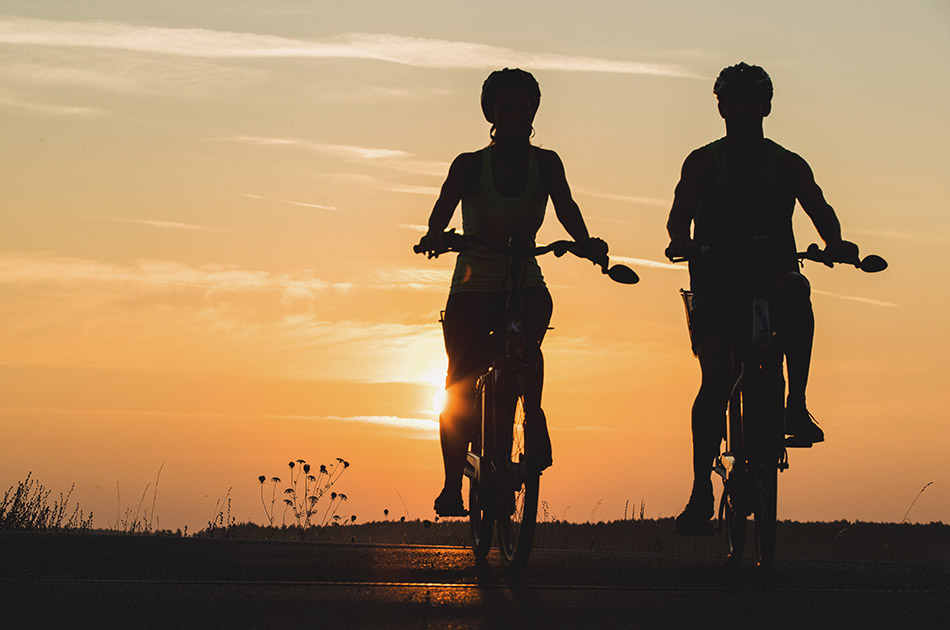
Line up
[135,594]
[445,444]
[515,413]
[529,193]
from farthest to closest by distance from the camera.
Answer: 1. [445,444]
2. [529,193]
3. [515,413]
4. [135,594]

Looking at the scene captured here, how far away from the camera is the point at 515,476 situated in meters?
6.50

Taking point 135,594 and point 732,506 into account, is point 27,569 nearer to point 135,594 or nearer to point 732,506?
point 135,594

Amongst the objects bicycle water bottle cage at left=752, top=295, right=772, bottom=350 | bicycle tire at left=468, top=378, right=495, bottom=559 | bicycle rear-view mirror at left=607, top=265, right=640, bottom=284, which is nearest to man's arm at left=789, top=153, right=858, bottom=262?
bicycle water bottle cage at left=752, top=295, right=772, bottom=350

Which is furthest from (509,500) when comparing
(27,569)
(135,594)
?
(27,569)

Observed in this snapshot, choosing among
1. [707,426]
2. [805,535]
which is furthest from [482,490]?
[805,535]

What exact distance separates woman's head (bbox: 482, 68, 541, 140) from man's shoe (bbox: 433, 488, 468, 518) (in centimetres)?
208

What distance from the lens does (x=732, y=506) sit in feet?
23.0

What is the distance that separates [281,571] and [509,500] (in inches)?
50.0

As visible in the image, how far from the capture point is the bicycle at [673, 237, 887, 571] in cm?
667

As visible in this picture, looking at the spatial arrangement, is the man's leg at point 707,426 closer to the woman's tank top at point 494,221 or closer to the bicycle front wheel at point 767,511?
the bicycle front wheel at point 767,511

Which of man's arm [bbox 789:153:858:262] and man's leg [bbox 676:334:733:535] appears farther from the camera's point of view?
man's arm [bbox 789:153:858:262]

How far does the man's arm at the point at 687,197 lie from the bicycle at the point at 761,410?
209 mm

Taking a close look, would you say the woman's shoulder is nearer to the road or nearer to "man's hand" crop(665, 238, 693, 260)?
"man's hand" crop(665, 238, 693, 260)

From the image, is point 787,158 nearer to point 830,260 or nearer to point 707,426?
point 830,260
